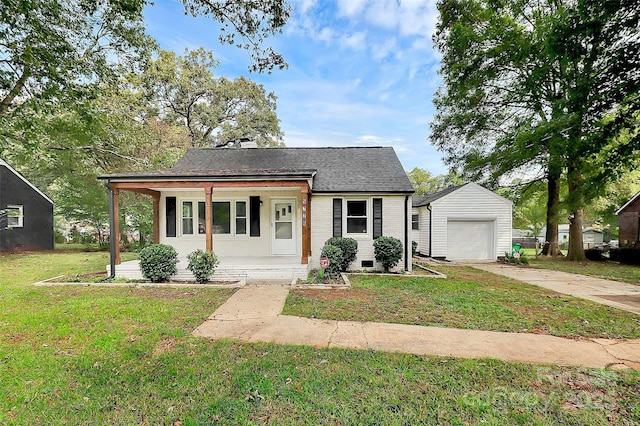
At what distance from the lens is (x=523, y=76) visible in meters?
14.4

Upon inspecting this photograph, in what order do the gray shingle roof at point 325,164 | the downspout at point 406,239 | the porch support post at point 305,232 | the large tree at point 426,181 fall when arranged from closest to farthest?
the porch support post at point 305,232
the downspout at point 406,239
the gray shingle roof at point 325,164
the large tree at point 426,181

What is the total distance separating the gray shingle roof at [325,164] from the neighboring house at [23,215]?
36.2 ft

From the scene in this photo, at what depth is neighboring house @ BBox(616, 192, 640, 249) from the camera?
46.4ft

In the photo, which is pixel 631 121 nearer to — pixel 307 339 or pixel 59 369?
pixel 307 339

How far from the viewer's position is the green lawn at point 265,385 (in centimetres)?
245

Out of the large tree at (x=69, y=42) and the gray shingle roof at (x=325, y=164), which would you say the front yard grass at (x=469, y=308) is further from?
the large tree at (x=69, y=42)

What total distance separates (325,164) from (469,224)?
829cm

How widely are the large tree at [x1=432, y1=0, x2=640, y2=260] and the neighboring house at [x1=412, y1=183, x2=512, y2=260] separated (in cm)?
185

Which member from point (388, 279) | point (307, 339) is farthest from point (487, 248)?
point (307, 339)

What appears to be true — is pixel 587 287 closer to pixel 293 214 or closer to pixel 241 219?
pixel 293 214

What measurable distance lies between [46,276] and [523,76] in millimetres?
21508

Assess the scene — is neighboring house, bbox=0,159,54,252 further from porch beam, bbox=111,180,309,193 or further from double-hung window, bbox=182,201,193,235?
porch beam, bbox=111,180,309,193

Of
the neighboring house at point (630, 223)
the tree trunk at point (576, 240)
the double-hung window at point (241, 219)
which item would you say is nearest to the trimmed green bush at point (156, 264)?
the double-hung window at point (241, 219)

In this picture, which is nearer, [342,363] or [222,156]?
[342,363]
